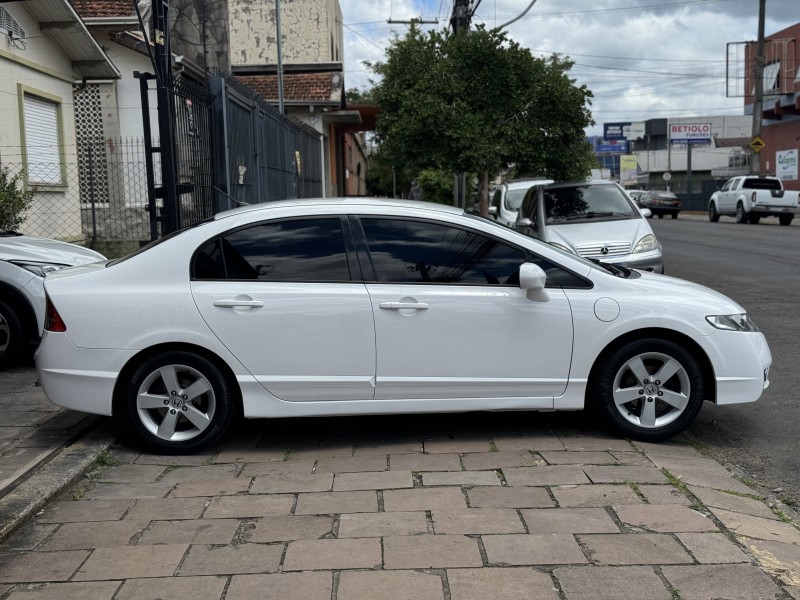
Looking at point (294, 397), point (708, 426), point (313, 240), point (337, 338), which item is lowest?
point (708, 426)

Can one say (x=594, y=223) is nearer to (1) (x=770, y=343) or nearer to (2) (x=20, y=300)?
(1) (x=770, y=343)

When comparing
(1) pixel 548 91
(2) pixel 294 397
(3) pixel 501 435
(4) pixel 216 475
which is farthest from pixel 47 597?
(1) pixel 548 91

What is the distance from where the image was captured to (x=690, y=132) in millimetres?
77562

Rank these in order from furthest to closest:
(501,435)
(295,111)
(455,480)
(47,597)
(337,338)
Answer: (295,111) → (501,435) → (337,338) → (455,480) → (47,597)

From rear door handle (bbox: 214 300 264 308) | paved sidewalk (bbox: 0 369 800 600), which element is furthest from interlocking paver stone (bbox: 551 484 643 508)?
rear door handle (bbox: 214 300 264 308)

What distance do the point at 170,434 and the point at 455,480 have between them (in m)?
1.82

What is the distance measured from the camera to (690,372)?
18.2 ft

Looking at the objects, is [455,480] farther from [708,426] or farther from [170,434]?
[708,426]

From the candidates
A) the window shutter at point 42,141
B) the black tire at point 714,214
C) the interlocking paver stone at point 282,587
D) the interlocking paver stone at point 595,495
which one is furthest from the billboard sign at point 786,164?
the interlocking paver stone at point 282,587

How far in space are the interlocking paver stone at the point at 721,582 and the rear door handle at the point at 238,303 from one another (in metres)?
2.82

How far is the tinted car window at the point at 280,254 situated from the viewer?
5.53m

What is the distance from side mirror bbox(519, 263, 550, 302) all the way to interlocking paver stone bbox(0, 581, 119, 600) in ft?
9.47

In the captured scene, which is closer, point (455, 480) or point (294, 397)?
point (455, 480)

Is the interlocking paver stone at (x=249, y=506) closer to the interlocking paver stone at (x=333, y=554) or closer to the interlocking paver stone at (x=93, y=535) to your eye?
the interlocking paver stone at (x=93, y=535)
